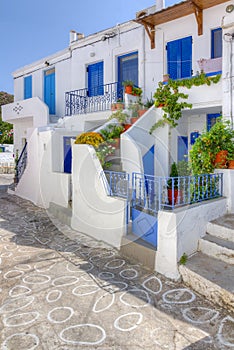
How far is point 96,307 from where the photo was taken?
434cm

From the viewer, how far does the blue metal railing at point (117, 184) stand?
23.0ft

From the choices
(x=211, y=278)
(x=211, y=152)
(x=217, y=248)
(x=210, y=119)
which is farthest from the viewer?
(x=210, y=119)

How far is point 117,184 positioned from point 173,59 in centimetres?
695

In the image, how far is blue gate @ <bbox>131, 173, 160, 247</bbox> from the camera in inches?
232

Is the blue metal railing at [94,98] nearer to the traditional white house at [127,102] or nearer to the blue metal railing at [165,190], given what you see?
the traditional white house at [127,102]

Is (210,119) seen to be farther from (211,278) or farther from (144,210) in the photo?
(211,278)

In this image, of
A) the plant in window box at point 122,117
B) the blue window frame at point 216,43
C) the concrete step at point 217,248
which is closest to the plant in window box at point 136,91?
the plant in window box at point 122,117

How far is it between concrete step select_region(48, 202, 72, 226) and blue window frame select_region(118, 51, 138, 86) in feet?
22.6

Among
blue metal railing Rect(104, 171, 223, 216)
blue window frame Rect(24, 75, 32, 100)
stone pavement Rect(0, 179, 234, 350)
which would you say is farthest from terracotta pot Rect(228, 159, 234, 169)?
blue window frame Rect(24, 75, 32, 100)

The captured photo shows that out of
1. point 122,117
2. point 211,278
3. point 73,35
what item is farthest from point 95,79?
point 211,278

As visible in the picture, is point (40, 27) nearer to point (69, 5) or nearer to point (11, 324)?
point (69, 5)

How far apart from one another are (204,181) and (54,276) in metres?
3.90

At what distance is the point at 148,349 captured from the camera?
3.42 metres

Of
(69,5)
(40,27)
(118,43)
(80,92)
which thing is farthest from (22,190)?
(40,27)
